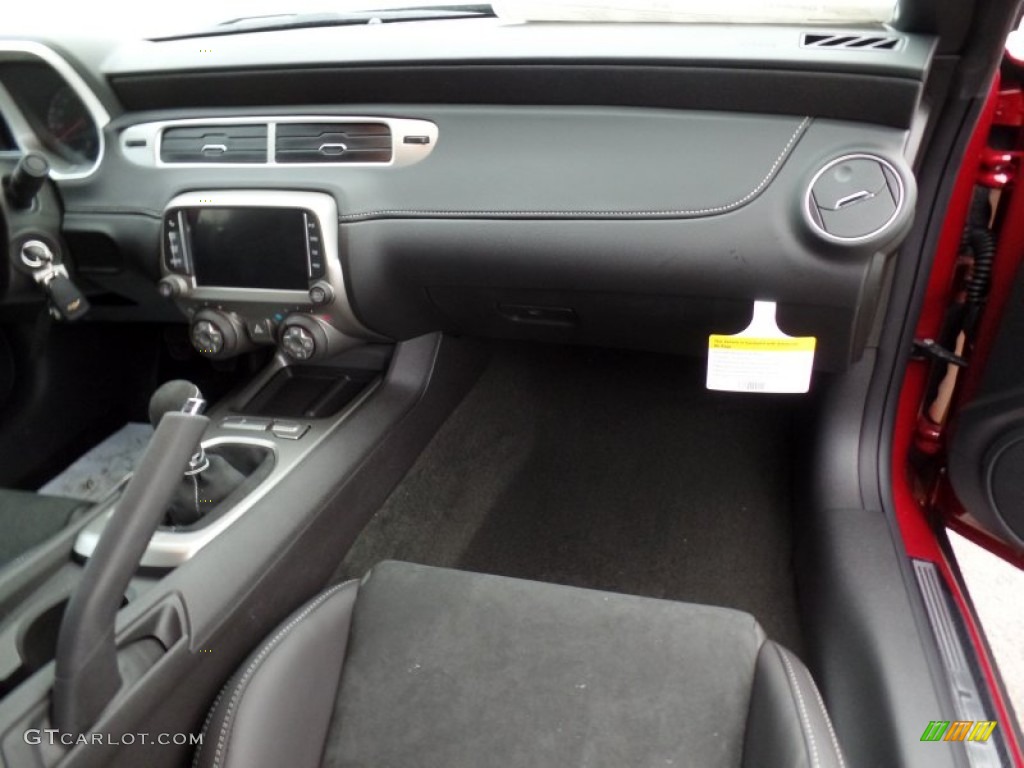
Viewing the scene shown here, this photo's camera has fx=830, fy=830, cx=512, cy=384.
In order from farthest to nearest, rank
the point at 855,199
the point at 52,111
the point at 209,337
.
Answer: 1. the point at 52,111
2. the point at 209,337
3. the point at 855,199

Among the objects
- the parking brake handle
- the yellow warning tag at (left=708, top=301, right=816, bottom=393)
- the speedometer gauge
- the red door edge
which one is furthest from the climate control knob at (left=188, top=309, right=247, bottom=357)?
the red door edge

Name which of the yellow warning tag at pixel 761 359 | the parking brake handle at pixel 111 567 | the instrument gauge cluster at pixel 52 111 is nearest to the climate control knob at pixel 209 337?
the instrument gauge cluster at pixel 52 111

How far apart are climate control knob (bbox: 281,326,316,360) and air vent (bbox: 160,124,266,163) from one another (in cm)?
28

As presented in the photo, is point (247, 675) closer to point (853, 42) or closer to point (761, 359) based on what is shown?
point (761, 359)

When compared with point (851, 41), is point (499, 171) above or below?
below

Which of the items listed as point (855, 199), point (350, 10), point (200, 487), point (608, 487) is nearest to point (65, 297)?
point (200, 487)

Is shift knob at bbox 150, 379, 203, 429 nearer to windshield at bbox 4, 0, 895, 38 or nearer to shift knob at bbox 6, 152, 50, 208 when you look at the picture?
shift knob at bbox 6, 152, 50, 208

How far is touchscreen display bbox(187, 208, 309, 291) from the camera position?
1.30 meters

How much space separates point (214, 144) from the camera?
1.37 metres

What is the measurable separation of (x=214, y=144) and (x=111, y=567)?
85 centimetres

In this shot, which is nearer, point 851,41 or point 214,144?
point 851,41

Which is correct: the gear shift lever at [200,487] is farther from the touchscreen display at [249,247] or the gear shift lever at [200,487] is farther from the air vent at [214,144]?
the air vent at [214,144]

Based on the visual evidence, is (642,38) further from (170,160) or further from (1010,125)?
(170,160)

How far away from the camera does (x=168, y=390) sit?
37.5 inches
